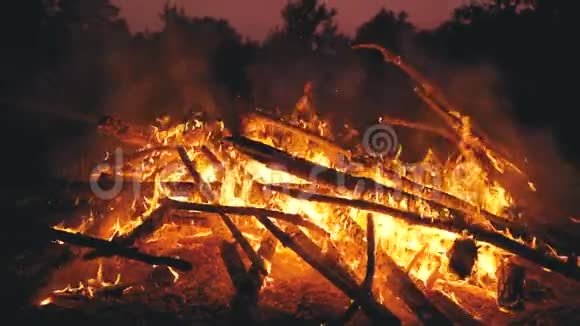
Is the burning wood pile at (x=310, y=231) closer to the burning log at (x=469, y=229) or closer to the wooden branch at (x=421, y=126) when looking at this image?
the burning log at (x=469, y=229)

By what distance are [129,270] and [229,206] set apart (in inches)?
33.3

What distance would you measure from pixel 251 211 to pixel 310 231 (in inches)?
17.9

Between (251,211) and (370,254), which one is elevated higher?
(251,211)

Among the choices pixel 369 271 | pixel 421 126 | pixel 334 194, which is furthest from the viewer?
pixel 421 126

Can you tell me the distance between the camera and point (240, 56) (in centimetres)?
1032

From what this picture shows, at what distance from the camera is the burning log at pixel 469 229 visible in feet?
10.4

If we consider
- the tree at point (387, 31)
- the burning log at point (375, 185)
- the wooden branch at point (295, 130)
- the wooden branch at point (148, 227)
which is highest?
the tree at point (387, 31)

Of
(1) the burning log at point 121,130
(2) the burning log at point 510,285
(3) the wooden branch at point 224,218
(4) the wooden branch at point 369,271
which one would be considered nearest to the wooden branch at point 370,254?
(4) the wooden branch at point 369,271

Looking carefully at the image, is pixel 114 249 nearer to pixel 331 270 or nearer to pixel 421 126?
pixel 331 270

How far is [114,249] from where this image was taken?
312cm

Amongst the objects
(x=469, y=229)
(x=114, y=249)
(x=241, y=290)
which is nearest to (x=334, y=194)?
(x=469, y=229)

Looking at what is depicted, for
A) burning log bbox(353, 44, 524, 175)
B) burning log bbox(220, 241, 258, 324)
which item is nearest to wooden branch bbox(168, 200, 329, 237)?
burning log bbox(220, 241, 258, 324)

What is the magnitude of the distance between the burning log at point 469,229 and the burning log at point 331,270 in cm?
29

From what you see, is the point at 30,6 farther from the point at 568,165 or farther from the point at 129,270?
the point at 568,165
